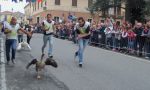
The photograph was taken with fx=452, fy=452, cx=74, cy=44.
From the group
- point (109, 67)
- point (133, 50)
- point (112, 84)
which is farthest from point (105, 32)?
point (112, 84)

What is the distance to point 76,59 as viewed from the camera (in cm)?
1783

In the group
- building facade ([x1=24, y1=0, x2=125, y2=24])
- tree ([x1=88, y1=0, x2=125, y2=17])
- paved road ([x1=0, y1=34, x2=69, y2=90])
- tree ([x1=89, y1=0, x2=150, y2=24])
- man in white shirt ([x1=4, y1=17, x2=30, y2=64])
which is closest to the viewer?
paved road ([x1=0, y1=34, x2=69, y2=90])

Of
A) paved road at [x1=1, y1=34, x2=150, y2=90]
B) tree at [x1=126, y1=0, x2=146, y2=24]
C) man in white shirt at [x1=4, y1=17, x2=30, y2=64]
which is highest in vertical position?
tree at [x1=126, y1=0, x2=146, y2=24]

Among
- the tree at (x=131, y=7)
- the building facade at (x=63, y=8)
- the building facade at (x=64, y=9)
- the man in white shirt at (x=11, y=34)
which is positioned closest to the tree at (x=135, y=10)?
the tree at (x=131, y=7)

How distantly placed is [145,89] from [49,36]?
716 centimetres

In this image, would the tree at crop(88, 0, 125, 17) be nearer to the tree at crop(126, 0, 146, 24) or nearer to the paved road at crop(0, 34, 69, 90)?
the tree at crop(126, 0, 146, 24)

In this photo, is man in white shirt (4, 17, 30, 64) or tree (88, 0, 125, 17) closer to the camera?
man in white shirt (4, 17, 30, 64)

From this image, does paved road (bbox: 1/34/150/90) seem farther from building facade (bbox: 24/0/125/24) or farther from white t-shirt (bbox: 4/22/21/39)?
building facade (bbox: 24/0/125/24)

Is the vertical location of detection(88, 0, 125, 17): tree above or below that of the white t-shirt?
above

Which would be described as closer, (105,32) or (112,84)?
(112,84)

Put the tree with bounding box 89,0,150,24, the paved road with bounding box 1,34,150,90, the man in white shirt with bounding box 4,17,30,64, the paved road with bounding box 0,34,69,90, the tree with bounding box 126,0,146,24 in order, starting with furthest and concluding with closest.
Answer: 1. the tree with bounding box 126,0,146,24
2. the tree with bounding box 89,0,150,24
3. the man in white shirt with bounding box 4,17,30,64
4. the paved road with bounding box 1,34,150,90
5. the paved road with bounding box 0,34,69,90

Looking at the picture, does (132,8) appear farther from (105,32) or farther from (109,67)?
(109,67)

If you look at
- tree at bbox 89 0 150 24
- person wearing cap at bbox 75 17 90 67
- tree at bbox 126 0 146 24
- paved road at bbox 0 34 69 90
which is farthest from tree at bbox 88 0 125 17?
paved road at bbox 0 34 69 90

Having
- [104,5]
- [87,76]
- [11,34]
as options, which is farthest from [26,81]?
[104,5]
